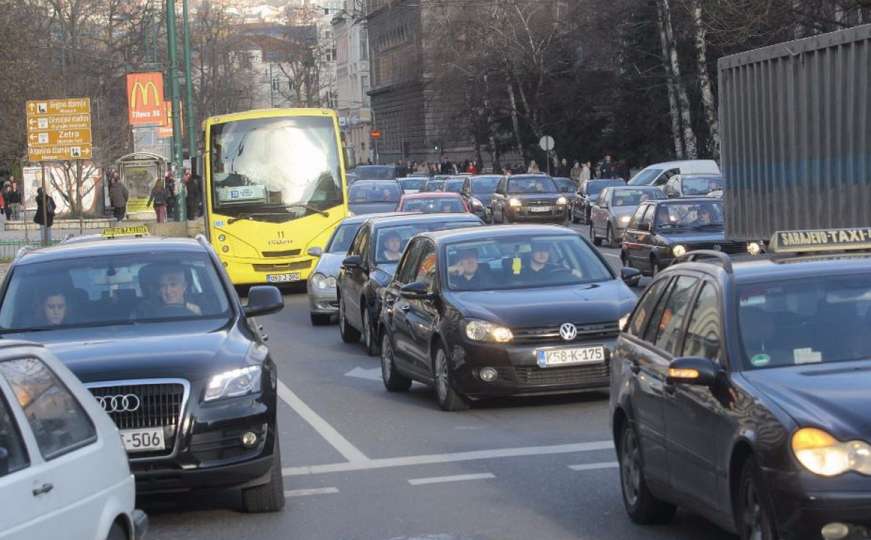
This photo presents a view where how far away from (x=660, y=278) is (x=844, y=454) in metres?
2.69

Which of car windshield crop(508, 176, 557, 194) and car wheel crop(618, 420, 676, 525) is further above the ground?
car windshield crop(508, 176, 557, 194)

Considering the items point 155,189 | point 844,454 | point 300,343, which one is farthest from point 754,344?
point 155,189

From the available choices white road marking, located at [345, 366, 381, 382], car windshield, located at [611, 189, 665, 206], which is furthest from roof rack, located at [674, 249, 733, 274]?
car windshield, located at [611, 189, 665, 206]

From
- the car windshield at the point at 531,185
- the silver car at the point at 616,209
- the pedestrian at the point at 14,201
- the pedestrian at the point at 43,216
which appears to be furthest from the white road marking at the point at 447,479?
the pedestrian at the point at 14,201

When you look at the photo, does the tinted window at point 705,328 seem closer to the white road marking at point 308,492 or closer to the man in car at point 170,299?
the white road marking at point 308,492

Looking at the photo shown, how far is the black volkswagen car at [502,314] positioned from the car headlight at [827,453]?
7.17 m

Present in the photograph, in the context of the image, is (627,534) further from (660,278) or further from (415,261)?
(415,261)

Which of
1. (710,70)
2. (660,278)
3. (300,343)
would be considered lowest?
(300,343)

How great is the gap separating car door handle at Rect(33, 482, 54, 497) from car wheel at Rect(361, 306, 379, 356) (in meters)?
13.6

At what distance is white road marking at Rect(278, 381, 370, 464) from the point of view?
1225cm

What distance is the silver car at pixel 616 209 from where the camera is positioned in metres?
41.1

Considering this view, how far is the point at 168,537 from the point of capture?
9461 millimetres

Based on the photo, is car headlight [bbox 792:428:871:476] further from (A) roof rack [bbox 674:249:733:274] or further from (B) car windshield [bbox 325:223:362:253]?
(B) car windshield [bbox 325:223:362:253]

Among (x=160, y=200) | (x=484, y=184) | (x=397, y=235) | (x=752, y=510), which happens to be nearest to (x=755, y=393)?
(x=752, y=510)
